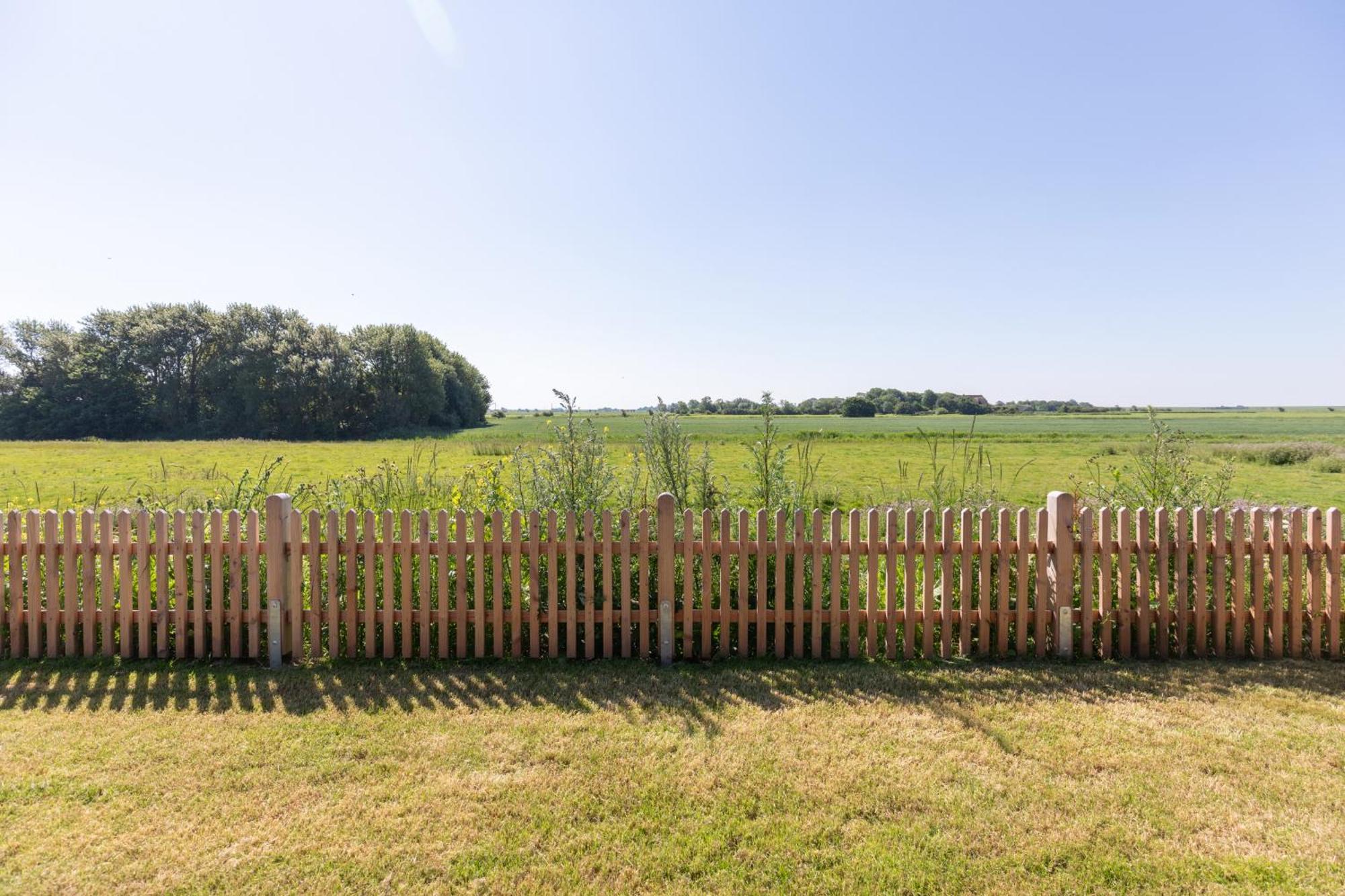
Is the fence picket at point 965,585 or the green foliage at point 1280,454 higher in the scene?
the fence picket at point 965,585

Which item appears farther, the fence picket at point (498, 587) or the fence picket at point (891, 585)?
the fence picket at point (891, 585)

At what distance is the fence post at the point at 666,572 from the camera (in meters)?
5.30

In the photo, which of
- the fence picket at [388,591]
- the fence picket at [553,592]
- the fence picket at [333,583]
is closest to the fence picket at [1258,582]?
the fence picket at [553,592]

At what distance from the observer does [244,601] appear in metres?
5.50

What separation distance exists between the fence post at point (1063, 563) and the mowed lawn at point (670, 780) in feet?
1.47

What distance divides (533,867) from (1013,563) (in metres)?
4.89

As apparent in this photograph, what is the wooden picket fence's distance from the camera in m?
5.31

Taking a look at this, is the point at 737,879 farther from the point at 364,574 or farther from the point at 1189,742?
the point at 364,574

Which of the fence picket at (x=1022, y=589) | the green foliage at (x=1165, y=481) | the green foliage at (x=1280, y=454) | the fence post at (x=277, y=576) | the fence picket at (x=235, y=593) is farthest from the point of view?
the green foliage at (x=1280, y=454)

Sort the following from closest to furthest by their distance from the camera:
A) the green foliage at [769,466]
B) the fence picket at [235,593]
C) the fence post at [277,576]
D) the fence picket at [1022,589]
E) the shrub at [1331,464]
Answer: the fence post at [277,576] → the fence picket at [235,593] → the fence picket at [1022,589] → the green foliage at [769,466] → the shrub at [1331,464]

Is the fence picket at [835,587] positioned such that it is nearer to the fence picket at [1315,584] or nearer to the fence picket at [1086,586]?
the fence picket at [1086,586]

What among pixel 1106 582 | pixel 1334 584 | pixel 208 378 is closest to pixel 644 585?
pixel 1106 582

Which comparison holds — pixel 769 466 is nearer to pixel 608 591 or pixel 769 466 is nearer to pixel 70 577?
pixel 608 591

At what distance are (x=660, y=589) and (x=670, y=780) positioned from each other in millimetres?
1951
